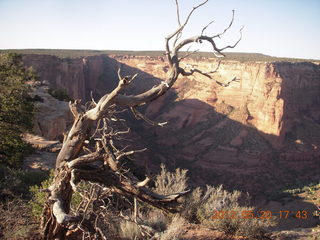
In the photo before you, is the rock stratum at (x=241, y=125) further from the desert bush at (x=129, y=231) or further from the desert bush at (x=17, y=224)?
the desert bush at (x=17, y=224)

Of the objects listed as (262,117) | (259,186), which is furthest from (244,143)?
(259,186)

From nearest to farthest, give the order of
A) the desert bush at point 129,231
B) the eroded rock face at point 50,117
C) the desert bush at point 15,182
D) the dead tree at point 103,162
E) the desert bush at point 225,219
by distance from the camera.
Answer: the dead tree at point 103,162
the desert bush at point 129,231
the desert bush at point 225,219
the desert bush at point 15,182
the eroded rock face at point 50,117

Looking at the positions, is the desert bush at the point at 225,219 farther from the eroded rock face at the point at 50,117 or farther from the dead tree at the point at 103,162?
the eroded rock face at the point at 50,117

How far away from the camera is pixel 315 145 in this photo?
2638 centimetres

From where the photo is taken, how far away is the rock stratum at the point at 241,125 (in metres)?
24.3

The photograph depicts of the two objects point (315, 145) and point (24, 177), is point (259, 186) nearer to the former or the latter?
point (315, 145)

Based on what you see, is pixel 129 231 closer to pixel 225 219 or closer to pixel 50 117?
pixel 225 219

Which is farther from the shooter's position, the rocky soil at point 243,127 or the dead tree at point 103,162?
the rocky soil at point 243,127

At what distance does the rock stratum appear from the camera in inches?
957

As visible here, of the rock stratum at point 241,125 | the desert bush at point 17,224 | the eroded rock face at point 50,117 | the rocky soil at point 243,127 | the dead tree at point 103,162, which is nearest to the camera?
the dead tree at point 103,162

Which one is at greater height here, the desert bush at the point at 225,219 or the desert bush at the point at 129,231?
the desert bush at the point at 129,231

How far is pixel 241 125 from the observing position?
28656 millimetres

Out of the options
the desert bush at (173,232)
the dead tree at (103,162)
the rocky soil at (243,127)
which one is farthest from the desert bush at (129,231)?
the rocky soil at (243,127)

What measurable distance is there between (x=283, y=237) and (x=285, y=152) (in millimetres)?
21904
